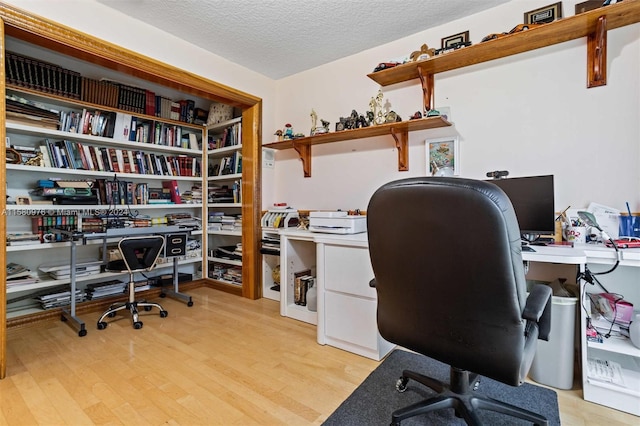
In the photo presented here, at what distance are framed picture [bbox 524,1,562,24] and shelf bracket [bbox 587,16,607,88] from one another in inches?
9.0

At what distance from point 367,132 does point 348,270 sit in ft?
3.89

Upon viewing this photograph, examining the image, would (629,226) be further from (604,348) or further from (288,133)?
(288,133)

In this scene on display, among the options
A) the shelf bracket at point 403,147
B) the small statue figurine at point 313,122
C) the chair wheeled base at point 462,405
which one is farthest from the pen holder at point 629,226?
the small statue figurine at point 313,122

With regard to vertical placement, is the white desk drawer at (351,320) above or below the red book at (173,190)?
below

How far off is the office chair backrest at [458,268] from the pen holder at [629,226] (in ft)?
4.03

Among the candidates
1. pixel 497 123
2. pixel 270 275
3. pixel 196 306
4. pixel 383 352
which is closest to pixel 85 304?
pixel 196 306

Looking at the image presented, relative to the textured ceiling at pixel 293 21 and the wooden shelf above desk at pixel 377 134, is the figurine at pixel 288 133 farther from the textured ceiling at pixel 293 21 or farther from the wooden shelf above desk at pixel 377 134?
the textured ceiling at pixel 293 21

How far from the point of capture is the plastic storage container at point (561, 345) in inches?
62.3

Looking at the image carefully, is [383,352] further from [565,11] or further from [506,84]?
[565,11]

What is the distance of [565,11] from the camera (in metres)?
1.83

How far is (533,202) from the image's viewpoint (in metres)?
1.75

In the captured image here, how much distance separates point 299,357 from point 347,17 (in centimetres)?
241

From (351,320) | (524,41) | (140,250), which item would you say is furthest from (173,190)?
(524,41)

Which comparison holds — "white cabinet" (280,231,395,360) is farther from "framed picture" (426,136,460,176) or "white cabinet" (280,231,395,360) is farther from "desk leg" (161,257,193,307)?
"desk leg" (161,257,193,307)
